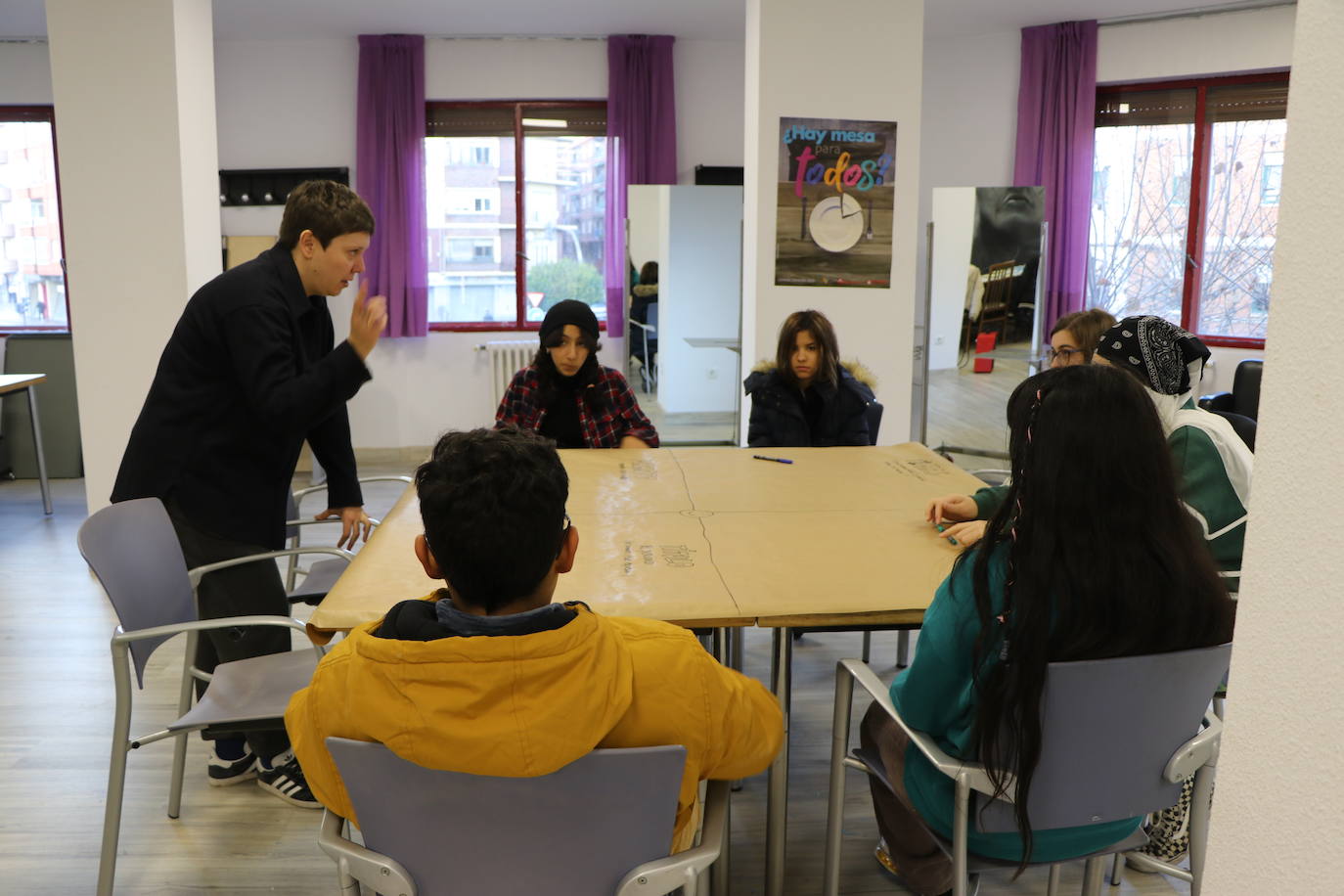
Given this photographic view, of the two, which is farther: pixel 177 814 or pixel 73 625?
pixel 73 625

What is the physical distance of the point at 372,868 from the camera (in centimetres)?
130

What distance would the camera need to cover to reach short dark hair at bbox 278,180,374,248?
253 centimetres

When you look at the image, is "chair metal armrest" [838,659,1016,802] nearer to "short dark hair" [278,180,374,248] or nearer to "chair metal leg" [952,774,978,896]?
"chair metal leg" [952,774,978,896]

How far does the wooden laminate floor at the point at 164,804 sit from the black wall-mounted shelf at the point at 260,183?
3.74m

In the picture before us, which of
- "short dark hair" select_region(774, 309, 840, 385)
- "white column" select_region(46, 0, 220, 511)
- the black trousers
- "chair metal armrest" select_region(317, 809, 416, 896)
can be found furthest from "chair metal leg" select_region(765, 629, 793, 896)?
"white column" select_region(46, 0, 220, 511)

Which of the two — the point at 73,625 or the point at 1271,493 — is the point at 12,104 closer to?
the point at 73,625

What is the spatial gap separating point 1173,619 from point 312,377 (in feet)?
5.99

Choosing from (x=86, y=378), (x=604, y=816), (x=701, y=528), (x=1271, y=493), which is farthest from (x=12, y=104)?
(x=1271, y=493)

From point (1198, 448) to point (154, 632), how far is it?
2.04 meters

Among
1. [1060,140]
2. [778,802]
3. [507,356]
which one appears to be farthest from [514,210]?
[778,802]

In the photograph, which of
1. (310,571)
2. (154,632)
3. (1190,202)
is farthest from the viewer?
(1190,202)

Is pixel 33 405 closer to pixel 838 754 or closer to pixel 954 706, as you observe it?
pixel 838 754

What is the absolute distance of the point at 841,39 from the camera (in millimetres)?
4672

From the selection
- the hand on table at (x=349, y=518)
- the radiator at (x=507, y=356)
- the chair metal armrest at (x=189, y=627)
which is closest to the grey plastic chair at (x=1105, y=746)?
the chair metal armrest at (x=189, y=627)
